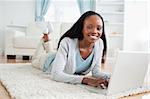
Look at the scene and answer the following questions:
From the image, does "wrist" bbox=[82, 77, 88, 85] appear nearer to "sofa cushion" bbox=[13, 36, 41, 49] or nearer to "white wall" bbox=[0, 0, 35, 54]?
"sofa cushion" bbox=[13, 36, 41, 49]

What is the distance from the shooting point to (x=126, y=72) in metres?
1.71

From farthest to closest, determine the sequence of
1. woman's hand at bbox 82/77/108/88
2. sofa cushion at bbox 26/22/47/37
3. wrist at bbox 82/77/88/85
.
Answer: sofa cushion at bbox 26/22/47/37
wrist at bbox 82/77/88/85
woman's hand at bbox 82/77/108/88

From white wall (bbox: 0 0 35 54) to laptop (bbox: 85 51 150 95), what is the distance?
423 centimetres

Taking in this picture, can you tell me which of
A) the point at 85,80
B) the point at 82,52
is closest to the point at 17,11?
the point at 82,52

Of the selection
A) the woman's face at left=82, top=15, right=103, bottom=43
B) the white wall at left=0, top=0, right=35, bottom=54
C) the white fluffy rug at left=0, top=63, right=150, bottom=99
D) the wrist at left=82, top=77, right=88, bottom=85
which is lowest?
the white fluffy rug at left=0, top=63, right=150, bottom=99

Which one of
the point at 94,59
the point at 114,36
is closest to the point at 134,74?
the point at 94,59

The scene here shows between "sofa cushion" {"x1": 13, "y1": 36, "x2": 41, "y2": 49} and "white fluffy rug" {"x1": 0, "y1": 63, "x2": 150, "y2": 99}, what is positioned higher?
"sofa cushion" {"x1": 13, "y1": 36, "x2": 41, "y2": 49}

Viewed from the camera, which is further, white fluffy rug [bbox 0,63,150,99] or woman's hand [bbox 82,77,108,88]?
woman's hand [bbox 82,77,108,88]

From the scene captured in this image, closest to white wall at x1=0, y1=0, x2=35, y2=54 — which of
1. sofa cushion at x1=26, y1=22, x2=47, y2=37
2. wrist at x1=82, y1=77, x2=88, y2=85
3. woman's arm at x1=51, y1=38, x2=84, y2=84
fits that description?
sofa cushion at x1=26, y1=22, x2=47, y2=37

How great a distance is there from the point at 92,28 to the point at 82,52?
0.24 m

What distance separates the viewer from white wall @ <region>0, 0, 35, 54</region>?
577 centimetres

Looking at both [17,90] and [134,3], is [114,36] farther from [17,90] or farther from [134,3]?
[17,90]

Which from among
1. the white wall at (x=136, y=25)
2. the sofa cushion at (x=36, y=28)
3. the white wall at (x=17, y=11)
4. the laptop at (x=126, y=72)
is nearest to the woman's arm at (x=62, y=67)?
the laptop at (x=126, y=72)

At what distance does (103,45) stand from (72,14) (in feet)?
12.3
